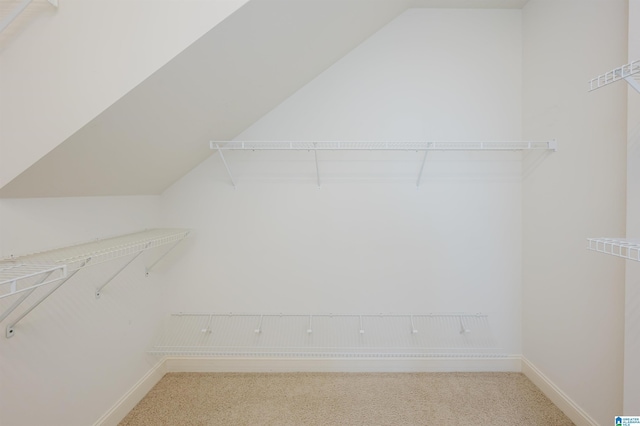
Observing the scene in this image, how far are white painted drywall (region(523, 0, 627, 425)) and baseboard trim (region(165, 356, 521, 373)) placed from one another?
A: 29cm

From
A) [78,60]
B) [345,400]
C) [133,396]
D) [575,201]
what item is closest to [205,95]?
[78,60]

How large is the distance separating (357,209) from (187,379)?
5.68 feet

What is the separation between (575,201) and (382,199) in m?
1.09

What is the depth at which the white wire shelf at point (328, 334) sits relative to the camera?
2039 mm

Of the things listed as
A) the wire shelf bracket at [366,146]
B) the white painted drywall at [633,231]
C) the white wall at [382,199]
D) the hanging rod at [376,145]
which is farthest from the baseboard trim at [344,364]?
the hanging rod at [376,145]

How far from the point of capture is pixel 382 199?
81.0 inches

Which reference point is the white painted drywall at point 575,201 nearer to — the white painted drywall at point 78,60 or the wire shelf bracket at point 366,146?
the wire shelf bracket at point 366,146

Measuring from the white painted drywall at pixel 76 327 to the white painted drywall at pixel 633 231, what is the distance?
252 centimetres

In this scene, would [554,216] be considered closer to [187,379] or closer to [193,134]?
[193,134]

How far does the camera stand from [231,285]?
210 cm

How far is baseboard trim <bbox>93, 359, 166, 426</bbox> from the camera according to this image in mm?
1581

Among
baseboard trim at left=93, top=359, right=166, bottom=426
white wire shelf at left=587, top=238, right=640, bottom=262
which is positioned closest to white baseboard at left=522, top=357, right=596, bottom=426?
white wire shelf at left=587, top=238, right=640, bottom=262

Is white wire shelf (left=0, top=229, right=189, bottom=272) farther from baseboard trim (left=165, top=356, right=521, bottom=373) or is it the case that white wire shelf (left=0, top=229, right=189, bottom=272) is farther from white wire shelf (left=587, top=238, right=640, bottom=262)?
white wire shelf (left=587, top=238, right=640, bottom=262)

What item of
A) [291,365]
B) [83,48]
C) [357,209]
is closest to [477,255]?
[357,209]
